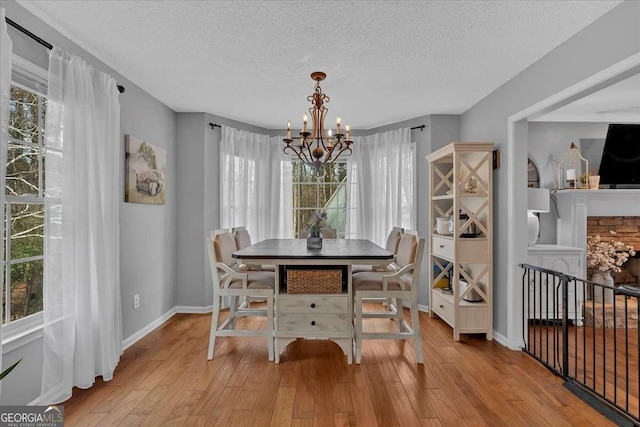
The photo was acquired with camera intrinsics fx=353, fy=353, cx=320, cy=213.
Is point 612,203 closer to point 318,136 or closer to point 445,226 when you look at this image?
point 445,226

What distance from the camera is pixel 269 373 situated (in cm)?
269

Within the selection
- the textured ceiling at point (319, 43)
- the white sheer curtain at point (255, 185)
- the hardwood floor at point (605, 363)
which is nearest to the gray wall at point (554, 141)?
the textured ceiling at point (319, 43)

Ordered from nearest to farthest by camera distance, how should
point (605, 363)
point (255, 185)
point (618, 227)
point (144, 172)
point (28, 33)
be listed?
point (28, 33) → point (605, 363) → point (144, 172) → point (618, 227) → point (255, 185)

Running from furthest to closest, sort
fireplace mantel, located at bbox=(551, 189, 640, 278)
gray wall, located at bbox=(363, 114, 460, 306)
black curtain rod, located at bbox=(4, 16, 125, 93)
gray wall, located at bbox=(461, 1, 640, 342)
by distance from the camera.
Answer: gray wall, located at bbox=(363, 114, 460, 306), fireplace mantel, located at bbox=(551, 189, 640, 278), gray wall, located at bbox=(461, 1, 640, 342), black curtain rod, located at bbox=(4, 16, 125, 93)

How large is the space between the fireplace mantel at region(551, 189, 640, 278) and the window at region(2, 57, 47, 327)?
491 centimetres

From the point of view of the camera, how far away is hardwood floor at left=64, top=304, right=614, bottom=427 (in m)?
2.10

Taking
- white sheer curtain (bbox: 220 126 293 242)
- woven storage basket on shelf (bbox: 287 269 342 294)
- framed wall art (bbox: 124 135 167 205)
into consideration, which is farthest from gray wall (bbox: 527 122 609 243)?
framed wall art (bbox: 124 135 167 205)

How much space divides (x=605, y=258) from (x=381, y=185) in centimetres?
274

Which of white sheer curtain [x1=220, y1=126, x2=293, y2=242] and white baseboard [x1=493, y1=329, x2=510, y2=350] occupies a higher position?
white sheer curtain [x1=220, y1=126, x2=293, y2=242]

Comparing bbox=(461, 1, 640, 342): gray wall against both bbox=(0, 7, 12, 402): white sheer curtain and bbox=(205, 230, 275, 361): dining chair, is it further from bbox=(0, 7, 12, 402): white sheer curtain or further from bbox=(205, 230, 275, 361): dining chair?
bbox=(0, 7, 12, 402): white sheer curtain

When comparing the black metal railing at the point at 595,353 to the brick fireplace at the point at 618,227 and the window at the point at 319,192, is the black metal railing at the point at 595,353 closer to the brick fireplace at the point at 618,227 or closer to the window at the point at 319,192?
the brick fireplace at the point at 618,227

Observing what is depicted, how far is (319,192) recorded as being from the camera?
5184 mm

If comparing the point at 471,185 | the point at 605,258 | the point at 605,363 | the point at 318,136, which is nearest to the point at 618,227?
the point at 605,258

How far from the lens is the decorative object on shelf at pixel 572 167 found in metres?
4.13
